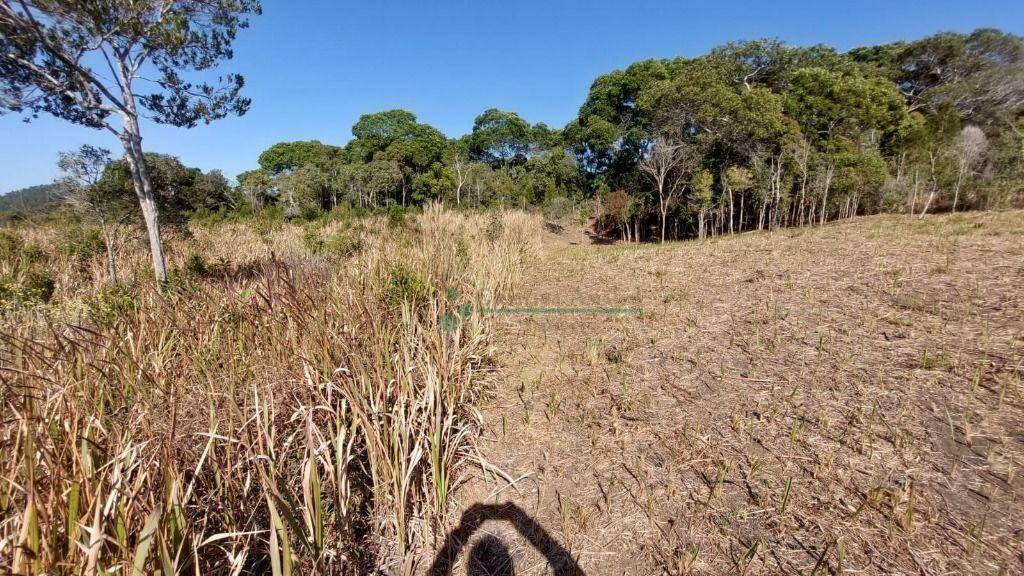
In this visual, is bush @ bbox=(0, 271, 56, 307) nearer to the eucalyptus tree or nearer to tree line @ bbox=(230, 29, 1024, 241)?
tree line @ bbox=(230, 29, 1024, 241)

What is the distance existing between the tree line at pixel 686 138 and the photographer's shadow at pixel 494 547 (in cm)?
522

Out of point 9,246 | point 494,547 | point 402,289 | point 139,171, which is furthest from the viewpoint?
point 9,246

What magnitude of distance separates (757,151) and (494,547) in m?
20.6

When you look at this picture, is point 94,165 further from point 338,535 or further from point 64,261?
point 338,535

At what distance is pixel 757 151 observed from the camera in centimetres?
1648

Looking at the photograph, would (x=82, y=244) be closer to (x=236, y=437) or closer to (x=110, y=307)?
(x=110, y=307)

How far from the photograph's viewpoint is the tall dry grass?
1.04 m

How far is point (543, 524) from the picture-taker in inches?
65.7

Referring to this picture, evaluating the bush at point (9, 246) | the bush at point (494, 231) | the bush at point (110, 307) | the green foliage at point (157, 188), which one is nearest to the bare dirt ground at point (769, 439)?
the bush at point (110, 307)

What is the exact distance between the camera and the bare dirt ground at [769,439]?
4.73ft

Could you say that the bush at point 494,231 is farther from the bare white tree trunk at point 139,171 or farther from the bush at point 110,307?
the bush at point 110,307

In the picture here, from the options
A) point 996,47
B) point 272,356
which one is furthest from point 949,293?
point 996,47

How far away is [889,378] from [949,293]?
92.8 inches

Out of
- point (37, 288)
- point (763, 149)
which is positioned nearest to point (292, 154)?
point (37, 288)
